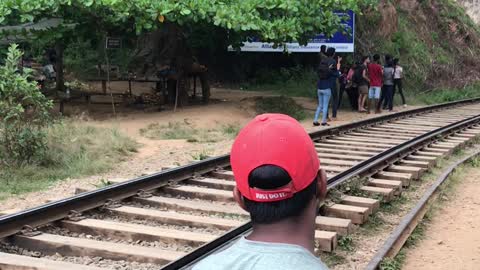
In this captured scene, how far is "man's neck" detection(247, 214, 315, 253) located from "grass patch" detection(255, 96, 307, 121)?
14174 mm

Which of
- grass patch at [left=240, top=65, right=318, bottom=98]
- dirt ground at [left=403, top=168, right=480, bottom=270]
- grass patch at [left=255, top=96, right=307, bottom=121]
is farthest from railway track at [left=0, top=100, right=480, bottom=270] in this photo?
grass patch at [left=240, top=65, right=318, bottom=98]

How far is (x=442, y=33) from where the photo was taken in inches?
1287

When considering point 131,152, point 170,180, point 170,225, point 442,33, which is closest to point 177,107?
point 131,152

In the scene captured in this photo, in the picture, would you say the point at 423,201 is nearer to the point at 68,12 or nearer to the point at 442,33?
the point at 68,12

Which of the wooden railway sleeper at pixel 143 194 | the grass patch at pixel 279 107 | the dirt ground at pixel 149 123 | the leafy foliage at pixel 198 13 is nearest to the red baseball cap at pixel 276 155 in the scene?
the wooden railway sleeper at pixel 143 194

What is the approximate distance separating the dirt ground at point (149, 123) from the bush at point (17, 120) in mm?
1020

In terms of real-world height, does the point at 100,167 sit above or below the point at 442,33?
below

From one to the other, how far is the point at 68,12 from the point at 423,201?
391 inches

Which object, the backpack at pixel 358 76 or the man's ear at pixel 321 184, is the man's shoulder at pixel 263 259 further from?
the backpack at pixel 358 76

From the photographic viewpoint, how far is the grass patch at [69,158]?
7.90m

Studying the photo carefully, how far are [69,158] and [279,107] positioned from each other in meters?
8.61

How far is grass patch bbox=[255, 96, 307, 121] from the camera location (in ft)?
53.3

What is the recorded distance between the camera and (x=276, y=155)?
5.32 feet

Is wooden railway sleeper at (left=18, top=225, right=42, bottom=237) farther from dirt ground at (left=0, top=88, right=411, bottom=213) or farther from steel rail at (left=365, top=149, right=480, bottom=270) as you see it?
steel rail at (left=365, top=149, right=480, bottom=270)
